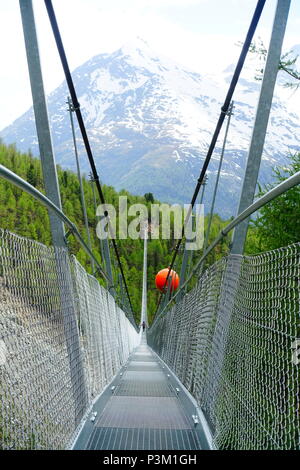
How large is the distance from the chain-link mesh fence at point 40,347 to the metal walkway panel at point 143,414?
172 millimetres

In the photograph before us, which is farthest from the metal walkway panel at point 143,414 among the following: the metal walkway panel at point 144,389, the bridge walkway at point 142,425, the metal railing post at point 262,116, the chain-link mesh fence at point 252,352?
the metal railing post at point 262,116

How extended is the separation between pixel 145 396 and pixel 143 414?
0.81 m

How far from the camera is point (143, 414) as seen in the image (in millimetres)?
3158

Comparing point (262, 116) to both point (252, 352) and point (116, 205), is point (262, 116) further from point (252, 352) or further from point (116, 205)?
point (116, 205)

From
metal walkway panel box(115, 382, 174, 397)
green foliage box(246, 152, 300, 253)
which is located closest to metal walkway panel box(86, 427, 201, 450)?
metal walkway panel box(115, 382, 174, 397)

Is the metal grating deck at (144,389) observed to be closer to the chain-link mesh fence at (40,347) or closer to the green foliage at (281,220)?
the chain-link mesh fence at (40,347)

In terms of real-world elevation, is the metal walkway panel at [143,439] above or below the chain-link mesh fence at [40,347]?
below

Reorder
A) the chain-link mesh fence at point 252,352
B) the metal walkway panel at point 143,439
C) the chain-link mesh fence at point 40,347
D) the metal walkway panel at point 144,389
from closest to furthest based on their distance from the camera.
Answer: the chain-link mesh fence at point 252,352 → the chain-link mesh fence at point 40,347 → the metal walkway panel at point 143,439 → the metal walkway panel at point 144,389

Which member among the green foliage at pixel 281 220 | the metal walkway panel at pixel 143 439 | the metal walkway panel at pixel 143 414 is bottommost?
the metal walkway panel at pixel 143 414

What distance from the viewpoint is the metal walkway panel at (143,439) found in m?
2.45

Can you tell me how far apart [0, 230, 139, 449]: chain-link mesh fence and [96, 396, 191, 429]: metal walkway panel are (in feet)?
0.56

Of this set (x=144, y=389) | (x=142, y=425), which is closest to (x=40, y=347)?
(x=142, y=425)

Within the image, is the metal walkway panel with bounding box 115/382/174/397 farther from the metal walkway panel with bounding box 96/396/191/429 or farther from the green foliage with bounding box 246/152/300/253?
the green foliage with bounding box 246/152/300/253
